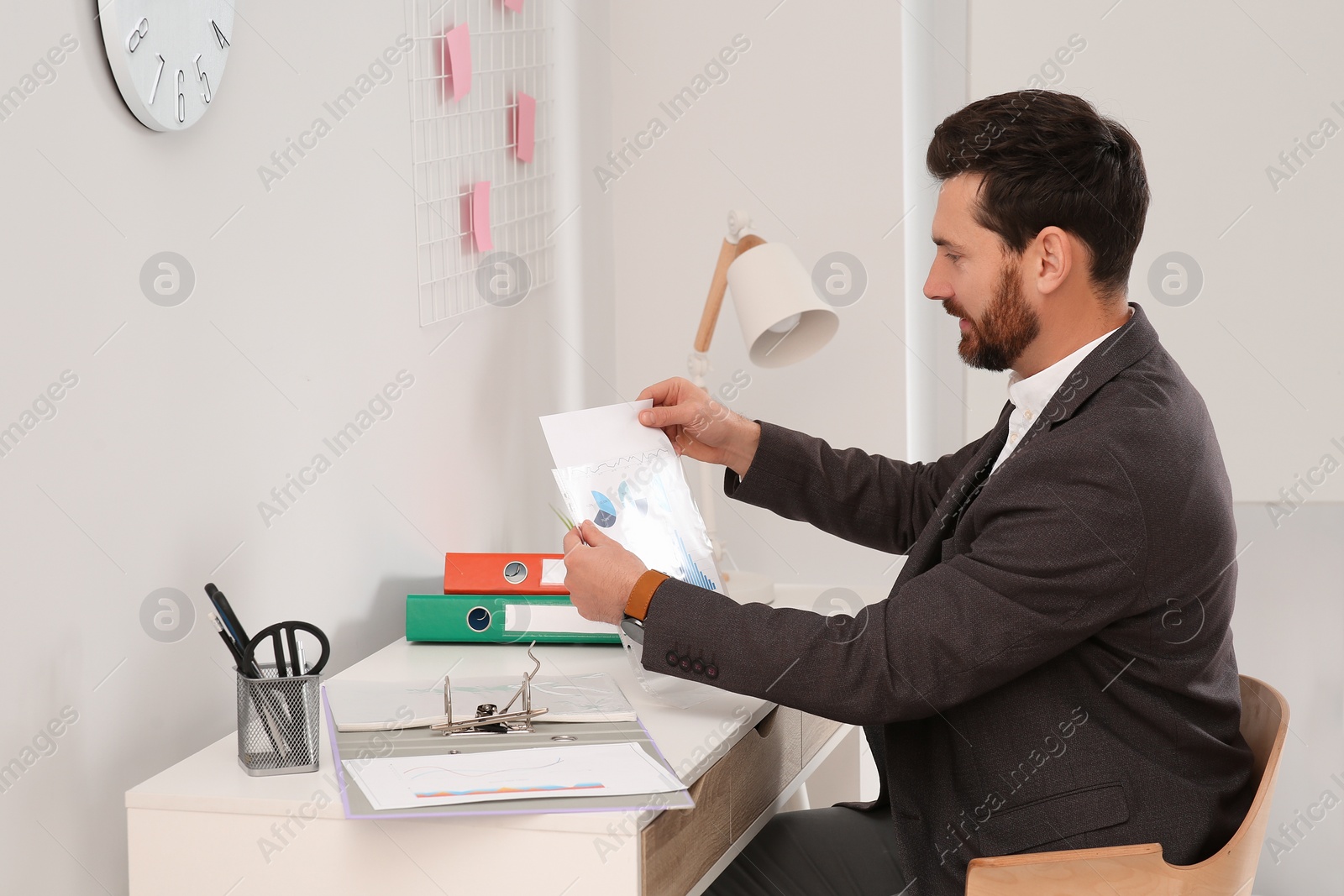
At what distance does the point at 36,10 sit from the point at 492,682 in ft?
2.65

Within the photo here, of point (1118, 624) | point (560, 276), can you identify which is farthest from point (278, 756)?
point (560, 276)

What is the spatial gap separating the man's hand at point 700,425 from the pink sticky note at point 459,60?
24.0 inches

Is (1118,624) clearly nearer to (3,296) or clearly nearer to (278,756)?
(278,756)

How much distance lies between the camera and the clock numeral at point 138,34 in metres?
1.07

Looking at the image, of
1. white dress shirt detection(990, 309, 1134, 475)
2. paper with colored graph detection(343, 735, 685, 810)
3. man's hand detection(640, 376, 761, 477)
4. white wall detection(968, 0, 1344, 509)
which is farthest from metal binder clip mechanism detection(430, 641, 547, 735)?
white wall detection(968, 0, 1344, 509)

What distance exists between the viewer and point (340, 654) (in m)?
1.54

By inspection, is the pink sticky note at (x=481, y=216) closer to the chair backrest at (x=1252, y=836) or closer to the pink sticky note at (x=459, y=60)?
the pink sticky note at (x=459, y=60)

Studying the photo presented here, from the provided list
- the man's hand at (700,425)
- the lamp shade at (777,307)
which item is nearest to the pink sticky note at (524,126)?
the lamp shade at (777,307)

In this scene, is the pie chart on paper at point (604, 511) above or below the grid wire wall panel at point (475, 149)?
below

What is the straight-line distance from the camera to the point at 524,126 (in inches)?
81.7

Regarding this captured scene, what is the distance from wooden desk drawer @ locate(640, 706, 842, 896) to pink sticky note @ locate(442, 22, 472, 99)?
106 cm

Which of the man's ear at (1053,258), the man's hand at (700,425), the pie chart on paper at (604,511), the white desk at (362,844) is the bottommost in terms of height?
the white desk at (362,844)

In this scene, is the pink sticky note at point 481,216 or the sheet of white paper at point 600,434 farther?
the pink sticky note at point 481,216

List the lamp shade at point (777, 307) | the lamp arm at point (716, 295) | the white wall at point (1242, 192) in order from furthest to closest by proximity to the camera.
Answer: the white wall at point (1242, 192)
the lamp arm at point (716, 295)
the lamp shade at point (777, 307)
